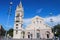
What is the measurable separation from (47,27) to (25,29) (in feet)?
30.1

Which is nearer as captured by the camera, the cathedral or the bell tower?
the cathedral

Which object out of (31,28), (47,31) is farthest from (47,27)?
(31,28)

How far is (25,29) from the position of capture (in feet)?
193

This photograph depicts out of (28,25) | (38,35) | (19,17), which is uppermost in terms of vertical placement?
(19,17)

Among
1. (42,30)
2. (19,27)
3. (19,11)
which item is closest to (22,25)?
(19,27)

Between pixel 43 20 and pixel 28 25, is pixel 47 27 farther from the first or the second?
pixel 28 25

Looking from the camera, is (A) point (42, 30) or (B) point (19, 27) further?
(B) point (19, 27)

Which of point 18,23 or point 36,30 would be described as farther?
point 18,23

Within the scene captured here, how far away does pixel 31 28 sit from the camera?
58.2 m

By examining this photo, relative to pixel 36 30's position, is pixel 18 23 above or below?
above

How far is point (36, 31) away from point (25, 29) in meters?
4.65

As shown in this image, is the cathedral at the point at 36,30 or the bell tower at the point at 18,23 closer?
the cathedral at the point at 36,30

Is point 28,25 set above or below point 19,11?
below

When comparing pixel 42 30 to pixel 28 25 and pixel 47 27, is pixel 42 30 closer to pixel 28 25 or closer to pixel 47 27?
pixel 47 27
